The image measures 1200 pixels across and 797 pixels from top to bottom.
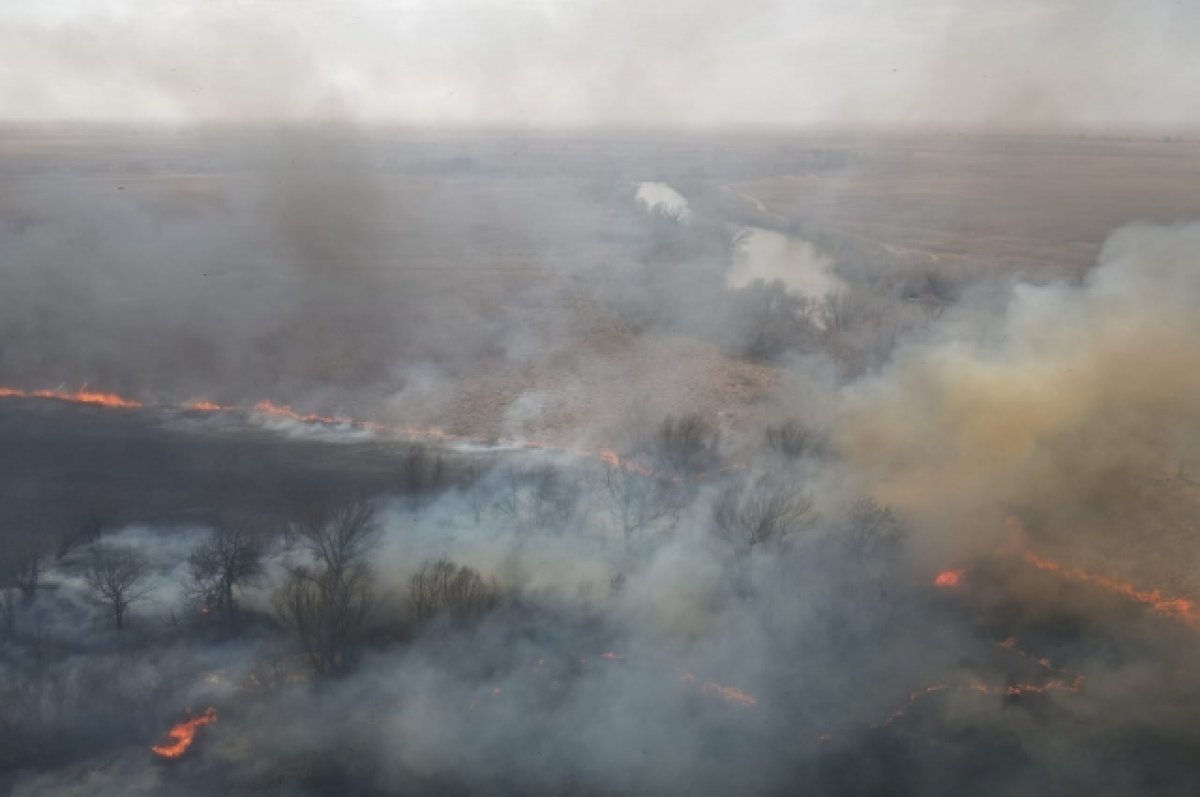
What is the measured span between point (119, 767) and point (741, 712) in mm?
13940

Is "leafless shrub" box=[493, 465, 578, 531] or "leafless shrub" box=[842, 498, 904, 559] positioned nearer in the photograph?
"leafless shrub" box=[842, 498, 904, 559]

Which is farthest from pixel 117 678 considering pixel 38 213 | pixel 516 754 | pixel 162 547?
pixel 38 213

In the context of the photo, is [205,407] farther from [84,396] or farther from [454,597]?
[454,597]

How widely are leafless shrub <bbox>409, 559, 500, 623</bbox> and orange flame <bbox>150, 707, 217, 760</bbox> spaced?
5.15 m

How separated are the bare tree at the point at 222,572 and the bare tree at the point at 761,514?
1328 centimetres

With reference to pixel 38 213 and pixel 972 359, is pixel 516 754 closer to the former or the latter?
pixel 972 359

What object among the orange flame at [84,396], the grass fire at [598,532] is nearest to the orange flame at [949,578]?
the grass fire at [598,532]

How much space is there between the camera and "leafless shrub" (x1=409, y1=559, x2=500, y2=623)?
19.5m

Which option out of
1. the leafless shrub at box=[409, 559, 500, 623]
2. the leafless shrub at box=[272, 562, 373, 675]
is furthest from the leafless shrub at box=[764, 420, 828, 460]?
the leafless shrub at box=[272, 562, 373, 675]

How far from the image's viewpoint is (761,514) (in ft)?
72.2

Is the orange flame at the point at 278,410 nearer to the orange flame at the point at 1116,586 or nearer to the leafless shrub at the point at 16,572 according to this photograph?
the leafless shrub at the point at 16,572

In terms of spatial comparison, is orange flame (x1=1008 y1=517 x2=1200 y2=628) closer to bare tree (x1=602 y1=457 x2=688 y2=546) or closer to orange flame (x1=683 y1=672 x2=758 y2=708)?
bare tree (x1=602 y1=457 x2=688 y2=546)

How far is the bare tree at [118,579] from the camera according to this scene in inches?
782

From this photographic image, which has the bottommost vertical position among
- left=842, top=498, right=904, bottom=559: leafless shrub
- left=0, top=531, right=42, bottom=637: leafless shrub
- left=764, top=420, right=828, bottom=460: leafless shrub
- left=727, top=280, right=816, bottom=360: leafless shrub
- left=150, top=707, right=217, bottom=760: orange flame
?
left=150, top=707, right=217, bottom=760: orange flame
